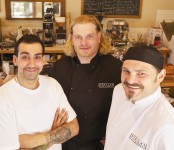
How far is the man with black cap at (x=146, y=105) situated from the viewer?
118cm

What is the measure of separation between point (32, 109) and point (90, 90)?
52cm

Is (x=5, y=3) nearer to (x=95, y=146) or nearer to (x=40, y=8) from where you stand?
(x=40, y=8)

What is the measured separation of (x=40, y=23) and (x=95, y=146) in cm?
269

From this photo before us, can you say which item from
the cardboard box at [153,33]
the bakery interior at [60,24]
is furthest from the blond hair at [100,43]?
the cardboard box at [153,33]

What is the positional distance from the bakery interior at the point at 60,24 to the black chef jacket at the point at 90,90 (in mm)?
1794

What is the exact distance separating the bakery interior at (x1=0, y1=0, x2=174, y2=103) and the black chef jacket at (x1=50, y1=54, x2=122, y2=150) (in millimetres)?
1794

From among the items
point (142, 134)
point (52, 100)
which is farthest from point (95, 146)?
point (142, 134)

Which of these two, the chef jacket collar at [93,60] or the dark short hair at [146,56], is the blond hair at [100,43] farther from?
the dark short hair at [146,56]

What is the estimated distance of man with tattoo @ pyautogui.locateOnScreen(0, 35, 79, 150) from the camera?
142 cm

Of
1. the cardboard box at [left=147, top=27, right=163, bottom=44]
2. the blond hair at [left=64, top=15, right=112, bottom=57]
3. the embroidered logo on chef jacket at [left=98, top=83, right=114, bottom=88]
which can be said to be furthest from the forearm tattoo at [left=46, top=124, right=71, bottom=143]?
the cardboard box at [left=147, top=27, right=163, bottom=44]

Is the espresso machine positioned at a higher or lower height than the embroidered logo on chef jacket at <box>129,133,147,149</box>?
higher

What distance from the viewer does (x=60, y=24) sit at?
394cm

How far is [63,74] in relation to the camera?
6.40 ft

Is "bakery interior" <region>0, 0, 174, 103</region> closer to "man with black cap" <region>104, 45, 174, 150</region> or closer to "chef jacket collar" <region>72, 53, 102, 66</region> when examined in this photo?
"chef jacket collar" <region>72, 53, 102, 66</region>
